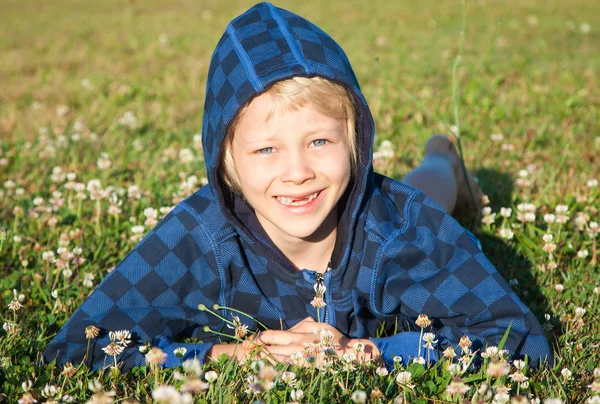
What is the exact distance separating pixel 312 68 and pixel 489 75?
4732 millimetres

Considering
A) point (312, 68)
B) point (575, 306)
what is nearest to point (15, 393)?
point (312, 68)

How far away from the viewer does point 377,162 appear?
4684 millimetres

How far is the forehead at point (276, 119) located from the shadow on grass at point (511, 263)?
4.37 feet

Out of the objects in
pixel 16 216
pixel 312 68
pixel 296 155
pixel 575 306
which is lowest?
pixel 575 306

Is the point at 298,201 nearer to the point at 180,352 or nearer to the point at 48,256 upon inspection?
the point at 180,352

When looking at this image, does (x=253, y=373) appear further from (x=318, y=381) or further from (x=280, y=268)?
(x=280, y=268)

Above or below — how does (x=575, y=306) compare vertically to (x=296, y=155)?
below

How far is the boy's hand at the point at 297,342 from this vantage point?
2.58m

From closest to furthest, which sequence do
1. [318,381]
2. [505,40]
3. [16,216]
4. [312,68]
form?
[318,381], [312,68], [16,216], [505,40]

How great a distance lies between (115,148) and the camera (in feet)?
17.0

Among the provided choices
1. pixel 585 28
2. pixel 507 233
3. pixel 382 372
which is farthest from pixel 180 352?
pixel 585 28

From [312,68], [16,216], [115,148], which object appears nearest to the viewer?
[312,68]

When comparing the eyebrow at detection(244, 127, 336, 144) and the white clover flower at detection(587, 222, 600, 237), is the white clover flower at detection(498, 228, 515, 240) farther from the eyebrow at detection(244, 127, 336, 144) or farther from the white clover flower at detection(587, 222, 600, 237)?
the eyebrow at detection(244, 127, 336, 144)

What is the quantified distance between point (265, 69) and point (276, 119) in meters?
0.19
